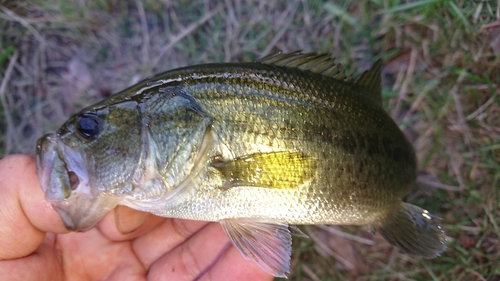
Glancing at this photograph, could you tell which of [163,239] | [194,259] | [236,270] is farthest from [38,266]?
[236,270]

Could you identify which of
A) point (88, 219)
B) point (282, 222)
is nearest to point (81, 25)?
point (88, 219)

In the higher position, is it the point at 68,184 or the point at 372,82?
the point at 372,82

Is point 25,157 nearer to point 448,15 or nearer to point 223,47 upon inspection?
point 223,47

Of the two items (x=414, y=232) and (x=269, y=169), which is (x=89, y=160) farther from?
(x=414, y=232)

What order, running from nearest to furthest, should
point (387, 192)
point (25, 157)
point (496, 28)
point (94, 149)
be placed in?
point (94, 149) → point (25, 157) → point (387, 192) → point (496, 28)

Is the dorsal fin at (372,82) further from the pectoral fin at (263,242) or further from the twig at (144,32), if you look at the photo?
the twig at (144,32)

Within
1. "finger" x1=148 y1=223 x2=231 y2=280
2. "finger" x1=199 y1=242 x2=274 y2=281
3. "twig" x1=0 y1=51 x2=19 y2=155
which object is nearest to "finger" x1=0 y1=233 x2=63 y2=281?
"finger" x1=148 y1=223 x2=231 y2=280

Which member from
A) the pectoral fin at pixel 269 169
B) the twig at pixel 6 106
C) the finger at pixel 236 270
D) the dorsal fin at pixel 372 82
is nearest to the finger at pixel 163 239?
the finger at pixel 236 270
